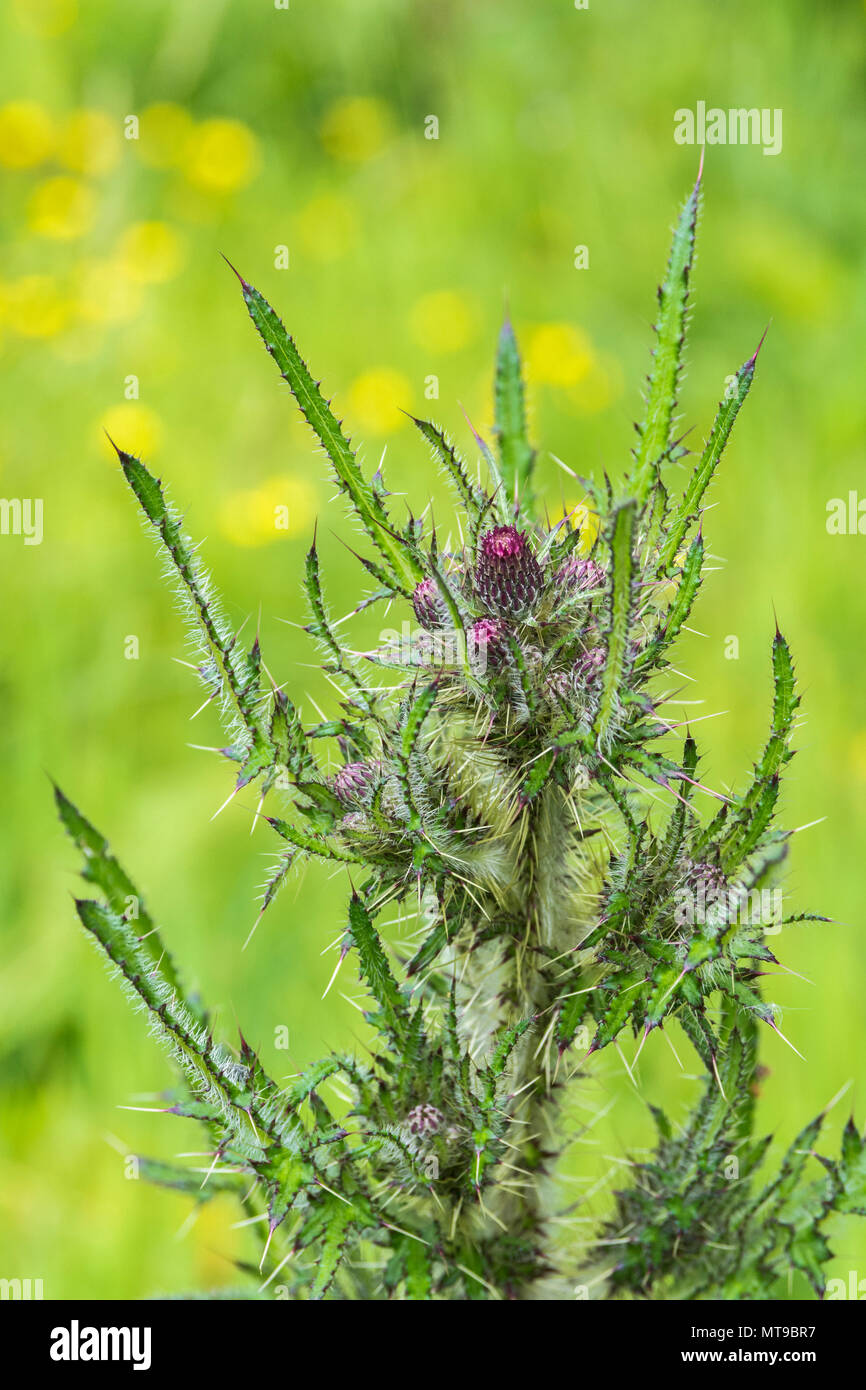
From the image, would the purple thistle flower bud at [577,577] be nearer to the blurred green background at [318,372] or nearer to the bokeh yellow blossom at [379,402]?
the blurred green background at [318,372]

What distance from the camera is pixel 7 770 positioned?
4078 mm

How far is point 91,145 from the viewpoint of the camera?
6328 mm

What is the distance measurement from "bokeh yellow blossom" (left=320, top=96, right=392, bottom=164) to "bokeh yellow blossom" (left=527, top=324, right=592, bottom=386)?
1926mm

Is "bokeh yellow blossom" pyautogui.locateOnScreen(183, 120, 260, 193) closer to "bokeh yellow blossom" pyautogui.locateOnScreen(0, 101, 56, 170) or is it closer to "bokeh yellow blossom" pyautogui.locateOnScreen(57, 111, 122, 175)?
"bokeh yellow blossom" pyautogui.locateOnScreen(57, 111, 122, 175)

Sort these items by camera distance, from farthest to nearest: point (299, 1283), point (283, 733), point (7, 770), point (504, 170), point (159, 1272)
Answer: point (504, 170) → point (7, 770) → point (159, 1272) → point (299, 1283) → point (283, 733)

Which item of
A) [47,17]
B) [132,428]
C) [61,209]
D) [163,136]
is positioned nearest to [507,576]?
[132,428]

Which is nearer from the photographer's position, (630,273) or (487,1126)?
(487,1126)

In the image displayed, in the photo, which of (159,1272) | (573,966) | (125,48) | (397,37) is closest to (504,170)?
(397,37)

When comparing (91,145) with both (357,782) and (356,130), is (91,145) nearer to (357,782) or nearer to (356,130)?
(356,130)

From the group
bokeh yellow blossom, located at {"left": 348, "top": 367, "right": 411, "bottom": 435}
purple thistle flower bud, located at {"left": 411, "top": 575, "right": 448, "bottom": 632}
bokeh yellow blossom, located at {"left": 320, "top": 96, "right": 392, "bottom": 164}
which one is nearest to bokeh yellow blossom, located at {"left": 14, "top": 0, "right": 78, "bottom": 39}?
bokeh yellow blossom, located at {"left": 320, "top": 96, "right": 392, "bottom": 164}

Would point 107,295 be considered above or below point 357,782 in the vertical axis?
above

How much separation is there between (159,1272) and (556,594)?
8.00 feet

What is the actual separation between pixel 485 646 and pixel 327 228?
5.12 metres

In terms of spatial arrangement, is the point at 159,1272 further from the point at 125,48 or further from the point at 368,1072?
the point at 125,48
